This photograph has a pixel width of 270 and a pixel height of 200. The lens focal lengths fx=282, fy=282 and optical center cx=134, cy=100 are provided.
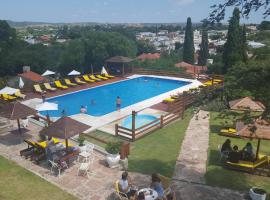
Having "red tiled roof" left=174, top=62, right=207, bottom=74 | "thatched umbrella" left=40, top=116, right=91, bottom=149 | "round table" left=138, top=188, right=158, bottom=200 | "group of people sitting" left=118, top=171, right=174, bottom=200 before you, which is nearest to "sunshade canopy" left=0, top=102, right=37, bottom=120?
"thatched umbrella" left=40, top=116, right=91, bottom=149

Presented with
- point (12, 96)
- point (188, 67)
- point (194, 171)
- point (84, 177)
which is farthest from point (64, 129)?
point (188, 67)

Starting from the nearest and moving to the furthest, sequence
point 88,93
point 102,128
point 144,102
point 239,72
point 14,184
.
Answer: point 239,72 < point 14,184 < point 102,128 < point 144,102 < point 88,93

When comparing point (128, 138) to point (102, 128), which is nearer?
point (128, 138)

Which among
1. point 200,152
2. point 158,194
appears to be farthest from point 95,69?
point 158,194

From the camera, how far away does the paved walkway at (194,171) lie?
9859 millimetres

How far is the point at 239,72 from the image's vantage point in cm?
871

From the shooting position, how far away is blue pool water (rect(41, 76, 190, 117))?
2283 cm

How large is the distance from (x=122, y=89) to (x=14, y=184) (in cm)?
1881

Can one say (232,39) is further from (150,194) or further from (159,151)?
(150,194)

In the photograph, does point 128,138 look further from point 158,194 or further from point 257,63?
point 257,63

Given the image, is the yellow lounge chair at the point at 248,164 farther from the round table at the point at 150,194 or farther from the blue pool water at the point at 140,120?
the blue pool water at the point at 140,120

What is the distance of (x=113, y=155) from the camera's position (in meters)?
11.8

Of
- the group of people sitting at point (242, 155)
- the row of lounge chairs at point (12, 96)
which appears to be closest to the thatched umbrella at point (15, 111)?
the row of lounge chairs at point (12, 96)

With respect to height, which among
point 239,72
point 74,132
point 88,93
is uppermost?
point 239,72
